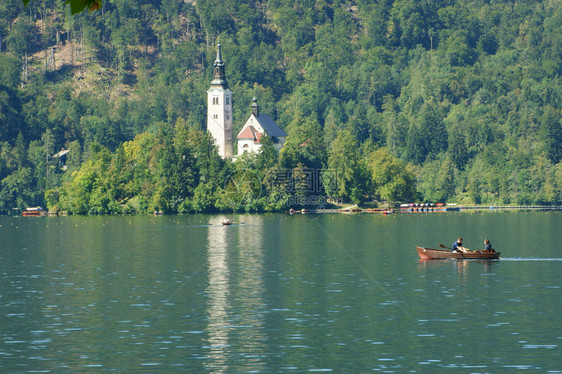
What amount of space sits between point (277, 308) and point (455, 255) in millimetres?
32156

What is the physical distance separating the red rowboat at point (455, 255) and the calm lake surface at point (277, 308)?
0.89 meters

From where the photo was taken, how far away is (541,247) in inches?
4299

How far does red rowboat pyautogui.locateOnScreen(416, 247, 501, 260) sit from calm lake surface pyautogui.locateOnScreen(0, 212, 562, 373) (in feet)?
2.91

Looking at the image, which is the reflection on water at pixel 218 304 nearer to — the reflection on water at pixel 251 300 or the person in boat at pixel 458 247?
the reflection on water at pixel 251 300

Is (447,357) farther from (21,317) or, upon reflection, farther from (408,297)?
(21,317)

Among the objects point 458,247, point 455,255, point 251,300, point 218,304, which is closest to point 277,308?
point 251,300

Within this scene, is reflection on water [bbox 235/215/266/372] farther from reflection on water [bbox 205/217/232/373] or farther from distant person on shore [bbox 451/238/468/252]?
distant person on shore [bbox 451/238/468/252]

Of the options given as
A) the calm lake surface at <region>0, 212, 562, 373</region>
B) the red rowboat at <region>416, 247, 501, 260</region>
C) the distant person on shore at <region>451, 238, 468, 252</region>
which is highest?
the distant person on shore at <region>451, 238, 468, 252</region>

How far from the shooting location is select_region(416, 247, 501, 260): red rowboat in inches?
3497

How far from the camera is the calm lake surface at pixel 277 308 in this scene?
4603 centimetres

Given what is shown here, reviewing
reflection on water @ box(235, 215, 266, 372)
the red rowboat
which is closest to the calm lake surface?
reflection on water @ box(235, 215, 266, 372)

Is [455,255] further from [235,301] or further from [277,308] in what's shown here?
[277,308]

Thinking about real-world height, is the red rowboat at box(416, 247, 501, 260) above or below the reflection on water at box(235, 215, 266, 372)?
above

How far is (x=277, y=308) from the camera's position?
61.8 m
